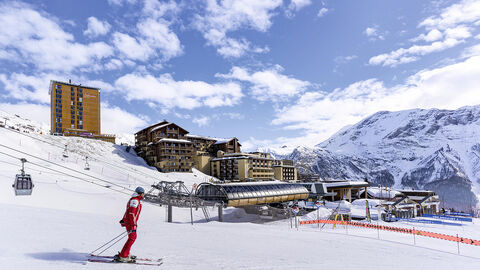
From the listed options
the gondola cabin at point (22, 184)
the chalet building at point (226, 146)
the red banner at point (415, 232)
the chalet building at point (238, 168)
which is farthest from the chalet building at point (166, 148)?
the gondola cabin at point (22, 184)

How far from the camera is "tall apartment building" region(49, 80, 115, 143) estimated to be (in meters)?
94.6

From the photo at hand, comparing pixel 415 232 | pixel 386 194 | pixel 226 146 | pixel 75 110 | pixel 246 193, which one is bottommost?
pixel 386 194

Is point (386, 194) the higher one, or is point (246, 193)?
point (246, 193)

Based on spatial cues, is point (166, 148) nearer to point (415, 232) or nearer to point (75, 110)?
point (75, 110)

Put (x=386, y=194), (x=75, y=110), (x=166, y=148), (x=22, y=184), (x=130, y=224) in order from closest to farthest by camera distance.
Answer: (x=130, y=224) → (x=22, y=184) → (x=166, y=148) → (x=386, y=194) → (x=75, y=110)

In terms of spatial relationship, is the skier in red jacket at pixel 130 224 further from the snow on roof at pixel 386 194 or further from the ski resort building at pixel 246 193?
the snow on roof at pixel 386 194

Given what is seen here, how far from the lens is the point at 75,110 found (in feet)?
322

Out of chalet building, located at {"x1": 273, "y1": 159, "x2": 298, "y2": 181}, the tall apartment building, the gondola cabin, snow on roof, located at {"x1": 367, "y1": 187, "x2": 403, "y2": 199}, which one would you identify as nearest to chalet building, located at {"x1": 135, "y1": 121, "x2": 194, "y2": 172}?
the tall apartment building

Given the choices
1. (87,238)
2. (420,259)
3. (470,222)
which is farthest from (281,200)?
(470,222)

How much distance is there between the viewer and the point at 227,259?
8.44 m

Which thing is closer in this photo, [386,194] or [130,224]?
[130,224]

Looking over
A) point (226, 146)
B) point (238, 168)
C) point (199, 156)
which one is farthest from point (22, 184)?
point (226, 146)

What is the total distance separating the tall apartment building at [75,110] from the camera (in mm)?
94562

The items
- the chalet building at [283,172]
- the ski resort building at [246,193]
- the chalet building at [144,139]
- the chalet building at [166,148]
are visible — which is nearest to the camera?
the ski resort building at [246,193]
